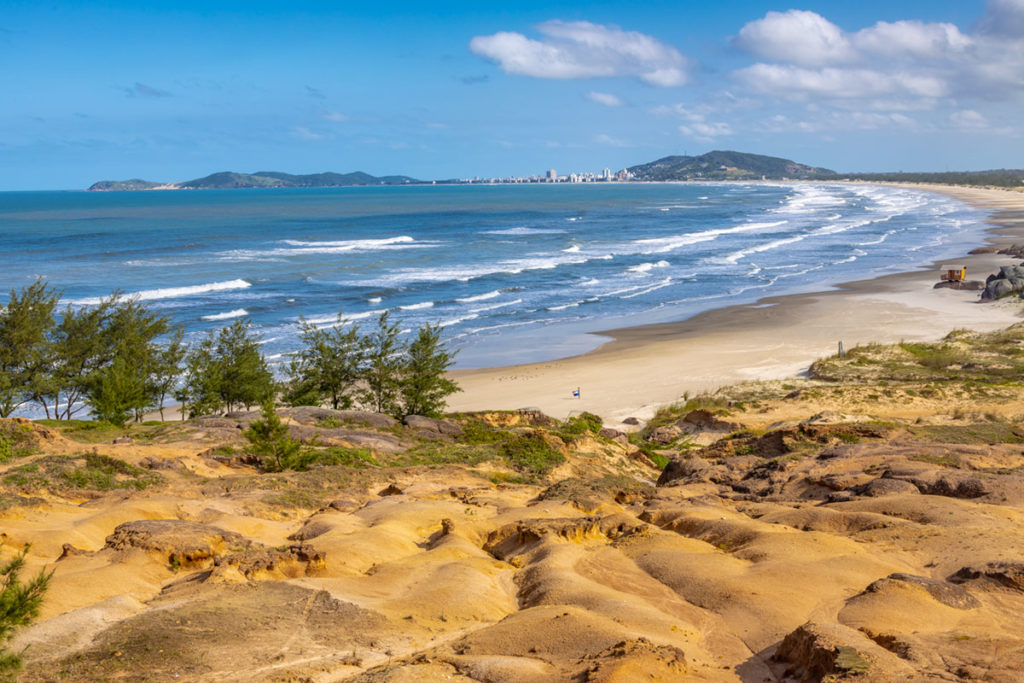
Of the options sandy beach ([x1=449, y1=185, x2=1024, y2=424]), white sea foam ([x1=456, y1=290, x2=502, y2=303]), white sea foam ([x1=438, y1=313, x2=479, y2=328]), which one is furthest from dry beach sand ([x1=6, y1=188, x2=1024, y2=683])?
white sea foam ([x1=456, y1=290, x2=502, y2=303])

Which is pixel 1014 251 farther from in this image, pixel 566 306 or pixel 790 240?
pixel 566 306

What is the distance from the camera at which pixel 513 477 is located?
2003 centimetres

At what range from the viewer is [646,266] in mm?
75500

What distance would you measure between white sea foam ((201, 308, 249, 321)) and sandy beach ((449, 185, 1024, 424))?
65.2ft

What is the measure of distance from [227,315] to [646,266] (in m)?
39.2

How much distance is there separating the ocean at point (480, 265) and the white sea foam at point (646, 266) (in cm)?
28

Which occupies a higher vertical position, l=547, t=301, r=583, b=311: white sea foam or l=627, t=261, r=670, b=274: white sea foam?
l=627, t=261, r=670, b=274: white sea foam

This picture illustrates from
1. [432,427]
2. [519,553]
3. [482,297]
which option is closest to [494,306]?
[482,297]

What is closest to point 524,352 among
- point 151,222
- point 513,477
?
point 513,477

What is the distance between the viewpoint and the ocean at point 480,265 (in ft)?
171

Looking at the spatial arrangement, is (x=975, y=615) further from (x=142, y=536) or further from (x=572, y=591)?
(x=142, y=536)

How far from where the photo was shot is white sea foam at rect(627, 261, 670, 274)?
7312cm

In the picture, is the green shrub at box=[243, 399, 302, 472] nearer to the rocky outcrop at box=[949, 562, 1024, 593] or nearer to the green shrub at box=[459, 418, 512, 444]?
the green shrub at box=[459, 418, 512, 444]

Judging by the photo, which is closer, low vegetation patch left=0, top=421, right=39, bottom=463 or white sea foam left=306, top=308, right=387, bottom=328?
low vegetation patch left=0, top=421, right=39, bottom=463
